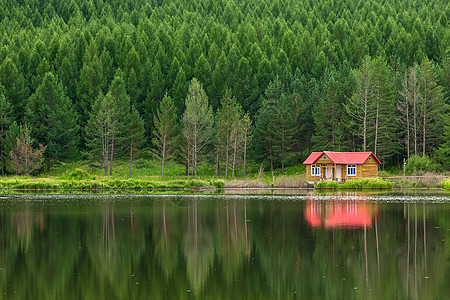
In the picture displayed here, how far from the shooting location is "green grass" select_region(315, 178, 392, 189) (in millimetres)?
68062

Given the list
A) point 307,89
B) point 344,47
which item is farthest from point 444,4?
point 307,89

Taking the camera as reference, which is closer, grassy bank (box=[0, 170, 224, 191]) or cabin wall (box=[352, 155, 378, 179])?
grassy bank (box=[0, 170, 224, 191])

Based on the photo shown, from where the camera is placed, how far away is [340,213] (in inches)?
1519

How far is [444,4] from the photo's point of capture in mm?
161625

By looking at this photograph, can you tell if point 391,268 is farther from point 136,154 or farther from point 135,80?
point 135,80

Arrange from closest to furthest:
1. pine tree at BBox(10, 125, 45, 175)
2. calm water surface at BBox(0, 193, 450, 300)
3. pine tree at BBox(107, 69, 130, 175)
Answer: calm water surface at BBox(0, 193, 450, 300)
pine tree at BBox(10, 125, 45, 175)
pine tree at BBox(107, 69, 130, 175)

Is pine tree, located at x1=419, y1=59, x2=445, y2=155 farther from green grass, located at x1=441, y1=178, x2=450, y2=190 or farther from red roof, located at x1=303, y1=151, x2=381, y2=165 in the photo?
green grass, located at x1=441, y1=178, x2=450, y2=190

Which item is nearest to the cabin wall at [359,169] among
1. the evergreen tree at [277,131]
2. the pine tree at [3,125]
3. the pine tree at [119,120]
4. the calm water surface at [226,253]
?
the evergreen tree at [277,131]

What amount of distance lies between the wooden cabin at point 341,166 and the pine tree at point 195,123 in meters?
15.0

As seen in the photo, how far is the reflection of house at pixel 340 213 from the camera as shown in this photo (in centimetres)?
3300

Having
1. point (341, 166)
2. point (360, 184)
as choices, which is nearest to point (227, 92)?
point (341, 166)

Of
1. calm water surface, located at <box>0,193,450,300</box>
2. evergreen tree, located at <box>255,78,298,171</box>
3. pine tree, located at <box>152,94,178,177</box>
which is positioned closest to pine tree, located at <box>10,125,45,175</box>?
pine tree, located at <box>152,94,178,177</box>

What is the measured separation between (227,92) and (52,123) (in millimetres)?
23055

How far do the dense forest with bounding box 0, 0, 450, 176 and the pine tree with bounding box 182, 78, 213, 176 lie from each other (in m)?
0.15
